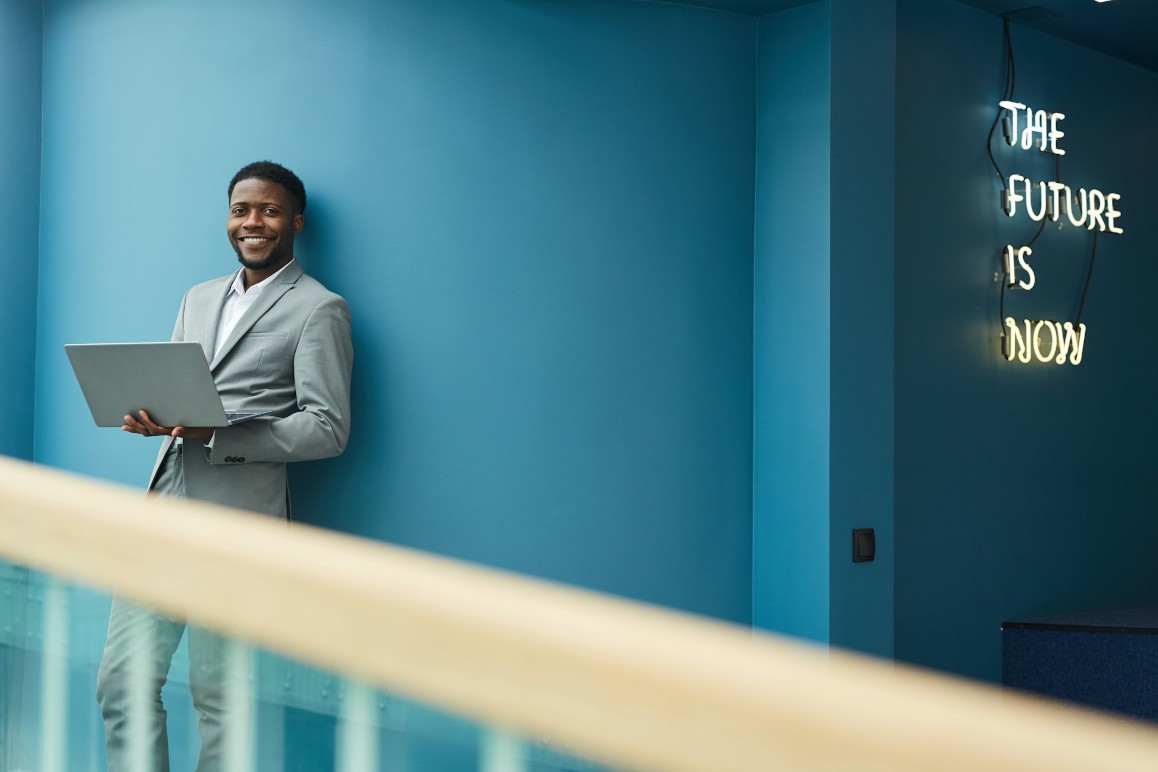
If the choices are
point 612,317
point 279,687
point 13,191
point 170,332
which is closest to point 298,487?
point 170,332

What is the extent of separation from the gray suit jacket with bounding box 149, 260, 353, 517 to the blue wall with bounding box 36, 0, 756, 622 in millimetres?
200

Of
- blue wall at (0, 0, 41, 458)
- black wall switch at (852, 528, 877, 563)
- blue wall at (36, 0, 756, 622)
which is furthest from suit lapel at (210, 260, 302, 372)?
black wall switch at (852, 528, 877, 563)

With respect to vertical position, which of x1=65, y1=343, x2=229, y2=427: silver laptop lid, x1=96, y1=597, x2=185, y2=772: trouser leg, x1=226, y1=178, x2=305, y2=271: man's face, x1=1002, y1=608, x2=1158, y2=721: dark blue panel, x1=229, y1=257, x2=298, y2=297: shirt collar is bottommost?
x1=1002, y1=608, x2=1158, y2=721: dark blue panel

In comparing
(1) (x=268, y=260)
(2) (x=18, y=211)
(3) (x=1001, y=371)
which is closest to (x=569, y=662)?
(1) (x=268, y=260)

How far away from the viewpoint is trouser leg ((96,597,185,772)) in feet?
2.77

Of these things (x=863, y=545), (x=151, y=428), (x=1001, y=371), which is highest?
(x=1001, y=371)

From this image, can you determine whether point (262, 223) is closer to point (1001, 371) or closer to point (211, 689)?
point (211, 689)

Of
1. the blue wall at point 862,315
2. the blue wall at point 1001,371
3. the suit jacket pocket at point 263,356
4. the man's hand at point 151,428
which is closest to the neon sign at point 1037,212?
the blue wall at point 1001,371

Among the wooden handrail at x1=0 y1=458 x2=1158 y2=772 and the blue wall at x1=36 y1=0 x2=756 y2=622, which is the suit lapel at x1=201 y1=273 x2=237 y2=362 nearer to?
the blue wall at x1=36 y1=0 x2=756 y2=622

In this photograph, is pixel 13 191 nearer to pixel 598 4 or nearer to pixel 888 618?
pixel 598 4

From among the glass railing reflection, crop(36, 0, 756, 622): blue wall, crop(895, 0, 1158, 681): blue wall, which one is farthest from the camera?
crop(895, 0, 1158, 681): blue wall

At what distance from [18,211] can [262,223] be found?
1.14 meters

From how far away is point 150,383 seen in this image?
2854 millimetres

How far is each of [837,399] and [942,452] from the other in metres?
0.86
